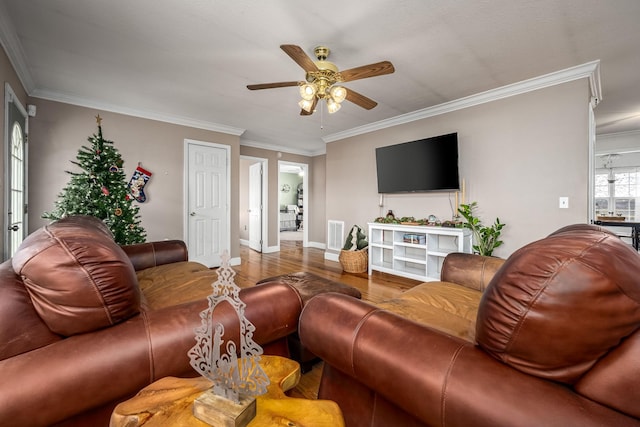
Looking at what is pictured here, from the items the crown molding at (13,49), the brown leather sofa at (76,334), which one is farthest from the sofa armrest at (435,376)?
the crown molding at (13,49)

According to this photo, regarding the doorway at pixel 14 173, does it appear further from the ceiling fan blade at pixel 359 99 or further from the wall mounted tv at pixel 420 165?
the wall mounted tv at pixel 420 165

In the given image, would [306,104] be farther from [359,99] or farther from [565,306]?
[565,306]

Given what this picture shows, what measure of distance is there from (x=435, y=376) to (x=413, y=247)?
11.3ft

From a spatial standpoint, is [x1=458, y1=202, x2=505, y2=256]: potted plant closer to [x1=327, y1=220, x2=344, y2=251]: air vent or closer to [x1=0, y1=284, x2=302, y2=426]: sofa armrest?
[x1=327, y1=220, x2=344, y2=251]: air vent

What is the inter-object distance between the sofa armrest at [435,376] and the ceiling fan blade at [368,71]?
1.73 meters

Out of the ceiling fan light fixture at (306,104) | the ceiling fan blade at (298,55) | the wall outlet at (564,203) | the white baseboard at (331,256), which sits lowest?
the white baseboard at (331,256)

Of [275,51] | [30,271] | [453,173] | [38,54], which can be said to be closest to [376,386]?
[30,271]

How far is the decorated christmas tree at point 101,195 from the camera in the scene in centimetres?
293

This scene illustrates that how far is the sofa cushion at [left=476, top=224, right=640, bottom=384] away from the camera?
0.65m

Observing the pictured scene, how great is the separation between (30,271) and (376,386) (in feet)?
3.95

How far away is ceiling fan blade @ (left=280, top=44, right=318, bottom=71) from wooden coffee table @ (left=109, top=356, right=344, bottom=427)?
1.86m

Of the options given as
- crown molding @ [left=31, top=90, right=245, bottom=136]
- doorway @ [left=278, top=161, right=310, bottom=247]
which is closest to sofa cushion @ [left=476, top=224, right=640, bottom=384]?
crown molding @ [left=31, top=90, right=245, bottom=136]

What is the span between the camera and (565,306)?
2.20 feet

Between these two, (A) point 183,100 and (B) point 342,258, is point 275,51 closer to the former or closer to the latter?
(A) point 183,100
